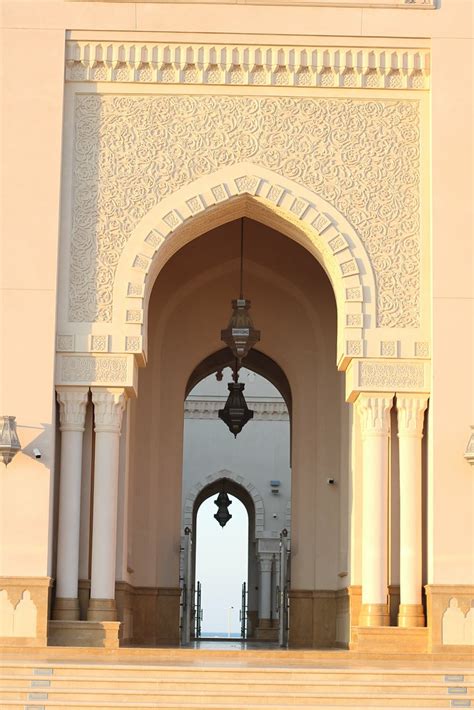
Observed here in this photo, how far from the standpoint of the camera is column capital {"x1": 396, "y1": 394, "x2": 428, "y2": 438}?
29.3ft

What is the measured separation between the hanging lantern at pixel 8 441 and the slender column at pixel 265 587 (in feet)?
32.4

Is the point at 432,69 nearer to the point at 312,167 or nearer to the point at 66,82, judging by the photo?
the point at 312,167

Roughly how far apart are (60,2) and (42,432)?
2967 mm

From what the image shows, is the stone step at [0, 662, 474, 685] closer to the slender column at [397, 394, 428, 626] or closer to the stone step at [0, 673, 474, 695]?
the stone step at [0, 673, 474, 695]

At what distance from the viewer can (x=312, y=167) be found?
362 inches

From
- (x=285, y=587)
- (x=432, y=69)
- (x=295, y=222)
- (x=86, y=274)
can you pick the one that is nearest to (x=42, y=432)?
(x=86, y=274)

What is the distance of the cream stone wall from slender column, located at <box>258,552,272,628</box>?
8636 mm

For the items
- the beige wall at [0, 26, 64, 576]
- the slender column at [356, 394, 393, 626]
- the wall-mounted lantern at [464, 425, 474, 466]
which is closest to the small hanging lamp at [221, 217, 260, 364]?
the slender column at [356, 394, 393, 626]

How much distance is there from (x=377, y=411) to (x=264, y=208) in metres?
1.61

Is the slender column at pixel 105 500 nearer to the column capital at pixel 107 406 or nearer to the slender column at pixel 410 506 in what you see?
the column capital at pixel 107 406

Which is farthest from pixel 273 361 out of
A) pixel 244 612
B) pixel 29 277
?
pixel 244 612

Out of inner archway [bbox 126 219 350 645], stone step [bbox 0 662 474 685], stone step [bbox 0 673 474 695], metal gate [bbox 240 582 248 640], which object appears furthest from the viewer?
metal gate [bbox 240 582 248 640]

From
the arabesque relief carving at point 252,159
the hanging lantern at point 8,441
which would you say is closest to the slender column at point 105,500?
the hanging lantern at point 8,441

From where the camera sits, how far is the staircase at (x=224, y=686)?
7004mm
